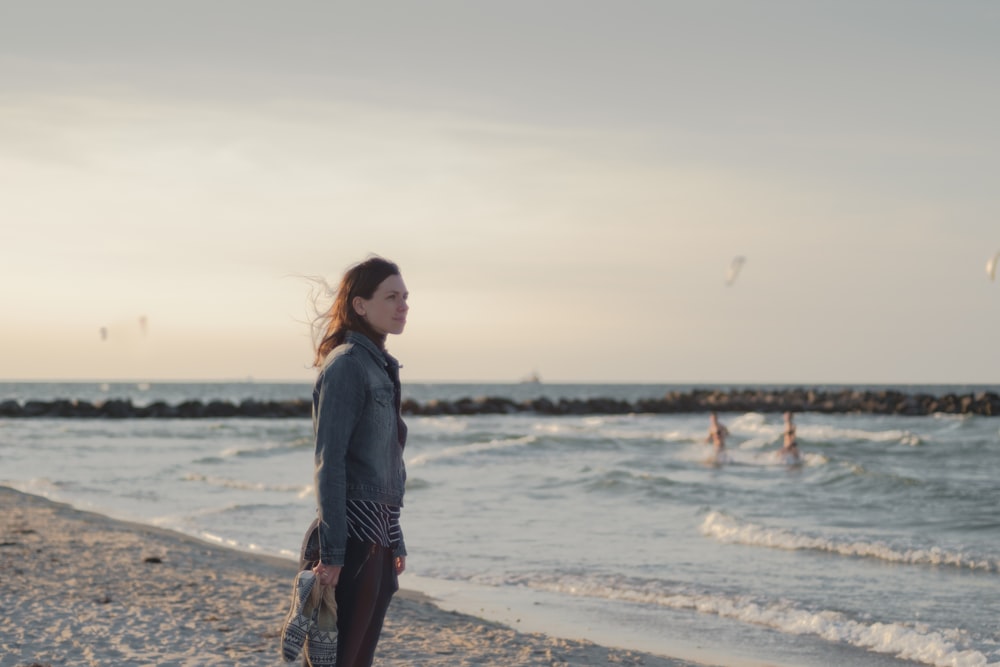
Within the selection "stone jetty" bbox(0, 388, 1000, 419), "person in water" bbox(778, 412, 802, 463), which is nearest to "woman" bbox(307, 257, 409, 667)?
"person in water" bbox(778, 412, 802, 463)

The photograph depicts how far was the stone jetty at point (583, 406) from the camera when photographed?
50156 millimetres

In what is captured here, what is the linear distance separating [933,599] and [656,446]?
2276cm

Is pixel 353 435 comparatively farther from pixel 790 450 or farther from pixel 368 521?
pixel 790 450

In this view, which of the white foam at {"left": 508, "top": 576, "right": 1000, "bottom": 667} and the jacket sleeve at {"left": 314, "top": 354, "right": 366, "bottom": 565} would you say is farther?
the white foam at {"left": 508, "top": 576, "right": 1000, "bottom": 667}

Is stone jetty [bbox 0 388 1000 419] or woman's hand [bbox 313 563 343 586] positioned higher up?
woman's hand [bbox 313 563 343 586]

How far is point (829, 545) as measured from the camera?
11562mm

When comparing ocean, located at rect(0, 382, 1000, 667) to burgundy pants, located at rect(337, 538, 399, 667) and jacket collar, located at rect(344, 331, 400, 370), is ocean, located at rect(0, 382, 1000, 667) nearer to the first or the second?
burgundy pants, located at rect(337, 538, 399, 667)

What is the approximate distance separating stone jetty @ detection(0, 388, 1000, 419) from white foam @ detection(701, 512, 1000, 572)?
39.6 meters

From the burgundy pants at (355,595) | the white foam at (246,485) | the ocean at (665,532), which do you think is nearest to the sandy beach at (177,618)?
the ocean at (665,532)

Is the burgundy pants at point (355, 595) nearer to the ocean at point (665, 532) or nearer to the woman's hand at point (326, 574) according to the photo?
the woman's hand at point (326, 574)

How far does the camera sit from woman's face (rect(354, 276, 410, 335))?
3.52 m

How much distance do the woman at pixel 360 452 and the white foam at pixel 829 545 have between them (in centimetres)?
880

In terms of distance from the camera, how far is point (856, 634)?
7.59 meters

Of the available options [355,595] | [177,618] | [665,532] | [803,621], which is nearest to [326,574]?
[355,595]
